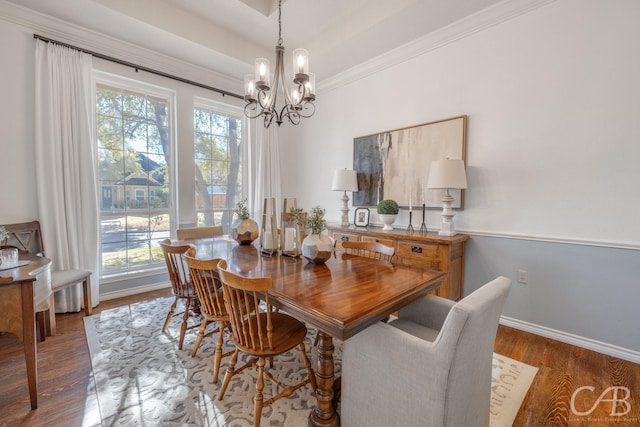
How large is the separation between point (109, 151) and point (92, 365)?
238cm

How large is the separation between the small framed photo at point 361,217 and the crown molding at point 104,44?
107 inches

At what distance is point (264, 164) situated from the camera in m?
4.40

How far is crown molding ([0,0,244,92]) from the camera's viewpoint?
2.61m

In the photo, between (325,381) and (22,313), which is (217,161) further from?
(325,381)

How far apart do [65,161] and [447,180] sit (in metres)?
3.85

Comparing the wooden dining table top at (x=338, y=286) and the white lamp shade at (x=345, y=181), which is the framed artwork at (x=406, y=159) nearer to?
the white lamp shade at (x=345, y=181)

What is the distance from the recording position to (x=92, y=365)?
6.42 ft

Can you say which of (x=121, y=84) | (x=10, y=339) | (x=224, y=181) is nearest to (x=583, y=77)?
(x=224, y=181)

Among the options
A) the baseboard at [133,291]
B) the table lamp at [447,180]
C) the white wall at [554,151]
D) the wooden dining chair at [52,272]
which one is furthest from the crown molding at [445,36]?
the wooden dining chair at [52,272]

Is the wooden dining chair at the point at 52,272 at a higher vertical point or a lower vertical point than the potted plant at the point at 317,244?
lower

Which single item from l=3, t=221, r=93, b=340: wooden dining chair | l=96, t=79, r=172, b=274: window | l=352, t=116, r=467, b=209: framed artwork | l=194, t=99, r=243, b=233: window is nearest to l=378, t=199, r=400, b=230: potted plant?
l=352, t=116, r=467, b=209: framed artwork

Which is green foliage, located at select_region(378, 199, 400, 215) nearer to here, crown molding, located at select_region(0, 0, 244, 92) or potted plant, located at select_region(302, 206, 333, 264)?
potted plant, located at select_region(302, 206, 333, 264)

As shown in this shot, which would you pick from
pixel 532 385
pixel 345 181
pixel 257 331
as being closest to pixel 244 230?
pixel 257 331

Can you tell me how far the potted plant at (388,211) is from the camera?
10.2ft
